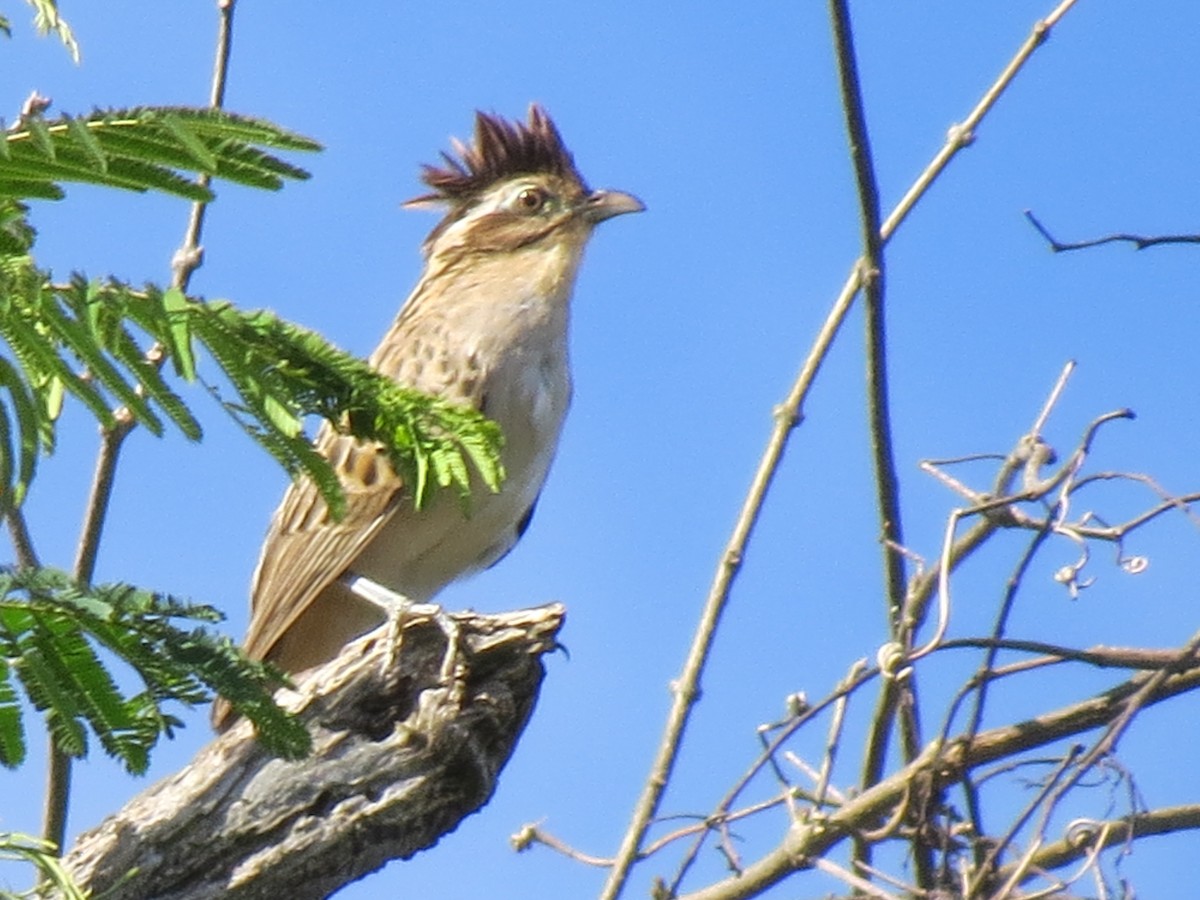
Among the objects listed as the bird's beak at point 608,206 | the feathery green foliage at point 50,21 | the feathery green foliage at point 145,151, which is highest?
the bird's beak at point 608,206

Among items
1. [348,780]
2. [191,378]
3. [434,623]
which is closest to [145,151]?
[191,378]

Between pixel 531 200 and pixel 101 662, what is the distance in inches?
192

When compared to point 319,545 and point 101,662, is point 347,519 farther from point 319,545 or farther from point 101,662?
point 101,662

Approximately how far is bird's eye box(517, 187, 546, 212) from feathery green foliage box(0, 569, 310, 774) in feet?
15.7

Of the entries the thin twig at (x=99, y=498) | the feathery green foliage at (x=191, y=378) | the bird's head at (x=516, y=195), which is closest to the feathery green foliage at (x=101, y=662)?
the feathery green foliage at (x=191, y=378)

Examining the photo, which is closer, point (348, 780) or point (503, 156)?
point (348, 780)

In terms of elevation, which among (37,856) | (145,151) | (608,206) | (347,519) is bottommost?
(37,856)

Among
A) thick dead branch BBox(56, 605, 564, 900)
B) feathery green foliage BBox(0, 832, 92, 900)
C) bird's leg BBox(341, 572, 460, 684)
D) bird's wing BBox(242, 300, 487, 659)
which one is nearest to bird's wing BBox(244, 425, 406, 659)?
bird's wing BBox(242, 300, 487, 659)

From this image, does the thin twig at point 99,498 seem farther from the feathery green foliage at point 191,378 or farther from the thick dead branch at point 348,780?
the feathery green foliage at point 191,378

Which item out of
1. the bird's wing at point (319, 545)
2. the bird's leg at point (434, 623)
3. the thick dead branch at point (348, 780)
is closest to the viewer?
the thick dead branch at point (348, 780)

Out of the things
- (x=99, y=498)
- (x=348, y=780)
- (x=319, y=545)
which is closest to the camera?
(x=348, y=780)

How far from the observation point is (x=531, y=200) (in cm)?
755

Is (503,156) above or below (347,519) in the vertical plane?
above

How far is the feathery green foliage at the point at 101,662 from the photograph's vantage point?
111 inches
